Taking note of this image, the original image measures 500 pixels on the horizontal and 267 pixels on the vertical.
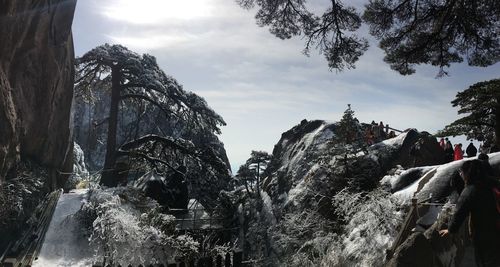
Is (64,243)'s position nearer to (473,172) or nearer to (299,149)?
(299,149)

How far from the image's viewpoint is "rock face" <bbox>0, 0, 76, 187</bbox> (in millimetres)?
12711

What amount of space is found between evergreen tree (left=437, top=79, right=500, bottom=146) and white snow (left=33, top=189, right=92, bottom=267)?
1782 centimetres

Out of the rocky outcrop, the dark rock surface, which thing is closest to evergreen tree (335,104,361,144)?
the rocky outcrop

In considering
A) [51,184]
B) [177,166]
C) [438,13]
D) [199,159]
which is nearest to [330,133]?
[199,159]

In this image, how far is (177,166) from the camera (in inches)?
920

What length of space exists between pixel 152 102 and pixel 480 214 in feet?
66.8

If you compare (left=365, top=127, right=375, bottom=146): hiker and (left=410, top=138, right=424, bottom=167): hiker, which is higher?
(left=365, top=127, right=375, bottom=146): hiker

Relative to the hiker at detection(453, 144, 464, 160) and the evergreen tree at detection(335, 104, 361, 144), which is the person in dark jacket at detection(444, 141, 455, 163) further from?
the evergreen tree at detection(335, 104, 361, 144)

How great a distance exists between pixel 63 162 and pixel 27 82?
7.21 meters

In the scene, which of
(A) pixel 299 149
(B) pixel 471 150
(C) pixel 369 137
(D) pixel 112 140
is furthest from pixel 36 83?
(B) pixel 471 150

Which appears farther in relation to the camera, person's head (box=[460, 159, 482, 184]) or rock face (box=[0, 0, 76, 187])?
A: rock face (box=[0, 0, 76, 187])

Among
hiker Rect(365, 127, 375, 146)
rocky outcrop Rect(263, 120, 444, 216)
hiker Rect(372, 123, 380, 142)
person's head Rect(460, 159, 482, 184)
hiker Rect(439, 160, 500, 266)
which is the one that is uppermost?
hiker Rect(372, 123, 380, 142)

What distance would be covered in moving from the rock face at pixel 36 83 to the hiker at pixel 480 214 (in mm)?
11881

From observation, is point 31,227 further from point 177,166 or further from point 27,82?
point 177,166
